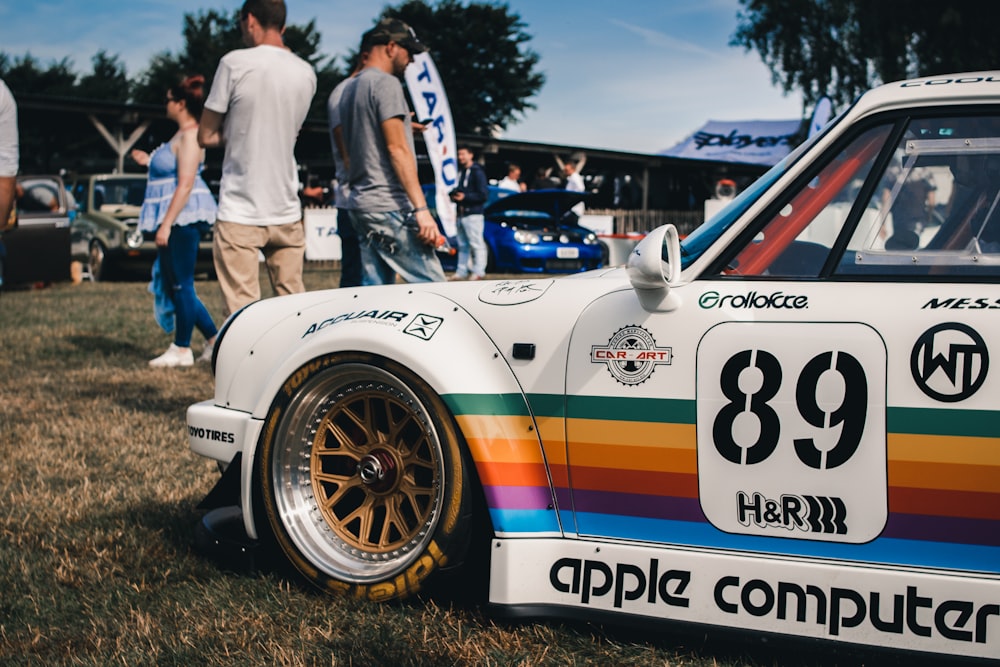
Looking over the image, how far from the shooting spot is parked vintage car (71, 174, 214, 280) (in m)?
16.4

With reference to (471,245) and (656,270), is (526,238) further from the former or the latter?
(656,270)

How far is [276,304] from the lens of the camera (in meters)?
3.27

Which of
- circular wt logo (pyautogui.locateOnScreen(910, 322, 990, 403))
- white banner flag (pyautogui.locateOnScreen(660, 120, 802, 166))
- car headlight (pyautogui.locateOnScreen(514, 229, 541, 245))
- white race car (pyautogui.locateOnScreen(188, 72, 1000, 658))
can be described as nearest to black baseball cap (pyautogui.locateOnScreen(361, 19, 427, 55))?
white race car (pyautogui.locateOnScreen(188, 72, 1000, 658))

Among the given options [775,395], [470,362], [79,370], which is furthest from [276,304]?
[79,370]

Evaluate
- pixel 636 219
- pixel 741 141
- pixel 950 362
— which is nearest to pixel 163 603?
pixel 950 362

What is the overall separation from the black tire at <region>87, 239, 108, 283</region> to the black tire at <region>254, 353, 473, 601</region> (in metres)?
14.8

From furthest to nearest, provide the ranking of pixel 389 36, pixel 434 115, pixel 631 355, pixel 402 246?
pixel 434 115 < pixel 389 36 < pixel 402 246 < pixel 631 355

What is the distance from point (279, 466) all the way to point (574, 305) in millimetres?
973

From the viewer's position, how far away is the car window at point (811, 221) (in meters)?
2.46

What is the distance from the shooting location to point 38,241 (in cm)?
1391

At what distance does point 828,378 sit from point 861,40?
35700 millimetres

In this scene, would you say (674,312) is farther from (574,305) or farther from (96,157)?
(96,157)

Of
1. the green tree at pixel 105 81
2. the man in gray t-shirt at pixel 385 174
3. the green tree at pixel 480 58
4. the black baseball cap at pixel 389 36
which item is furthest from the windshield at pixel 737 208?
the green tree at pixel 105 81

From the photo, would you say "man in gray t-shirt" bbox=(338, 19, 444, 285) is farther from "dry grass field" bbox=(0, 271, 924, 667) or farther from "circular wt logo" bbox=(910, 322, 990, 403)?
"circular wt logo" bbox=(910, 322, 990, 403)
